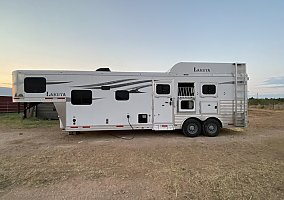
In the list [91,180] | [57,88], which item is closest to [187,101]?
[57,88]

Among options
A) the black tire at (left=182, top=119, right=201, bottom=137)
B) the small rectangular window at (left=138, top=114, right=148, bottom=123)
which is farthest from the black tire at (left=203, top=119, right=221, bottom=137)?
the small rectangular window at (left=138, top=114, right=148, bottom=123)

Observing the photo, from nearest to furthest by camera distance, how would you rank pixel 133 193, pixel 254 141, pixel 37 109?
pixel 133 193 → pixel 254 141 → pixel 37 109

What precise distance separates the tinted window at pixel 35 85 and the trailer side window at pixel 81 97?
3.68ft

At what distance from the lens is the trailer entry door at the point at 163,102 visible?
9406 millimetres

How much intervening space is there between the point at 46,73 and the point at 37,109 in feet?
33.1

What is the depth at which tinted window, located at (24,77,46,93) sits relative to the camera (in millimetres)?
8656

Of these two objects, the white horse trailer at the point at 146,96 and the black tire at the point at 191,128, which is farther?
the black tire at the point at 191,128

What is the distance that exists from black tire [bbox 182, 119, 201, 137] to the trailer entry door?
0.63 metres

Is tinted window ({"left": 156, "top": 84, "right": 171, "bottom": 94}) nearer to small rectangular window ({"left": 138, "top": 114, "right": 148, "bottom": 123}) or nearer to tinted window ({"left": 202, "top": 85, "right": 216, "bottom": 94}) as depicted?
small rectangular window ({"left": 138, "top": 114, "right": 148, "bottom": 123})

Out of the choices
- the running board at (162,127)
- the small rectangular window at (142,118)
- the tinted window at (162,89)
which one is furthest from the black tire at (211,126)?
the small rectangular window at (142,118)

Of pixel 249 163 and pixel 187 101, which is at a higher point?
pixel 187 101

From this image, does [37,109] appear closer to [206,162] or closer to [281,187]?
[206,162]

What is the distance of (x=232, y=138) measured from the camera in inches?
367

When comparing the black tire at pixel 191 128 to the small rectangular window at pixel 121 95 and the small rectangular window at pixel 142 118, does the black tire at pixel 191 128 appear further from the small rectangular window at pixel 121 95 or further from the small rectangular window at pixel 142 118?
the small rectangular window at pixel 121 95
